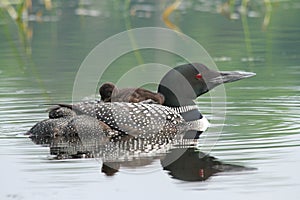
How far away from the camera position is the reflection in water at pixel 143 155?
6.22m

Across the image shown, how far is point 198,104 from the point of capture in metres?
9.53

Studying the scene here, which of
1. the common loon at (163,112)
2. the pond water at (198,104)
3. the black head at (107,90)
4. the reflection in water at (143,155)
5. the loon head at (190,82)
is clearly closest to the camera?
the pond water at (198,104)

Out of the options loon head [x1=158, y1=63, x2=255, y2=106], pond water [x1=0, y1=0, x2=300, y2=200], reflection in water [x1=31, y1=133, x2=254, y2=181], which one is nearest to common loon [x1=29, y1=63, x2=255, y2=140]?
loon head [x1=158, y1=63, x2=255, y2=106]

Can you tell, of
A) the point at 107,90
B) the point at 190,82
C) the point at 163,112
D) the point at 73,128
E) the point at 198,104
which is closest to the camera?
the point at 73,128

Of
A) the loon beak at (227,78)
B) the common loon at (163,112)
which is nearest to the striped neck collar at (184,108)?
the common loon at (163,112)

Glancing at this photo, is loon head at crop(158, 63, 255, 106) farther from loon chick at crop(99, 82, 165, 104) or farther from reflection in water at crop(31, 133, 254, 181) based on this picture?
reflection in water at crop(31, 133, 254, 181)

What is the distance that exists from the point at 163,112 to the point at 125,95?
1.89 feet

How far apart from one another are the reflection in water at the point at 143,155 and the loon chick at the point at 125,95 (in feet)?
2.95

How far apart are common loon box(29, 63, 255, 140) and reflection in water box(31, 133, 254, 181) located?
223 mm

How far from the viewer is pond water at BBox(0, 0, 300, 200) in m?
5.68

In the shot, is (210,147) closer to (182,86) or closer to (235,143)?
(235,143)

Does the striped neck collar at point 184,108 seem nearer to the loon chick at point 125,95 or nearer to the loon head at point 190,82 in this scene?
the loon head at point 190,82

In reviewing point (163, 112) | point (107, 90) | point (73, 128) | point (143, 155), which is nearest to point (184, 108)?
point (163, 112)

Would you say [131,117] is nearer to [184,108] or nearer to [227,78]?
[184,108]
